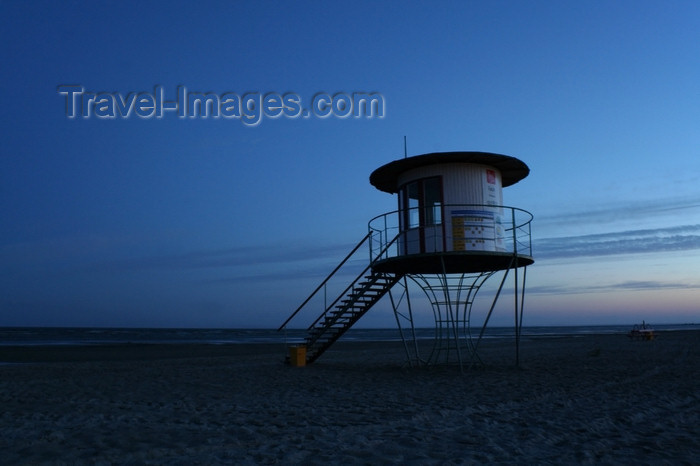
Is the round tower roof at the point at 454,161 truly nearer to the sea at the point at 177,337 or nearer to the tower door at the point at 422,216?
the tower door at the point at 422,216

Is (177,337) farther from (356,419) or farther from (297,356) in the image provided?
(356,419)

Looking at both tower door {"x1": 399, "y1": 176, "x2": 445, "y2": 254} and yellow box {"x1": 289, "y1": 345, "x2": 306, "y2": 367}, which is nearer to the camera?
tower door {"x1": 399, "y1": 176, "x2": 445, "y2": 254}

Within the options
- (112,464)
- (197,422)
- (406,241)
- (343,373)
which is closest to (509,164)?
(406,241)

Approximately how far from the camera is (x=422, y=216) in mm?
16328

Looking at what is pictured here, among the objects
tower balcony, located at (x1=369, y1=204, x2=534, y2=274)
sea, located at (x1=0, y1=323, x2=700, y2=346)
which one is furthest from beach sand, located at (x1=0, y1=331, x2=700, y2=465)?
sea, located at (x1=0, y1=323, x2=700, y2=346)

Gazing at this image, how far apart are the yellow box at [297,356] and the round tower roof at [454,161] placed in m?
6.70

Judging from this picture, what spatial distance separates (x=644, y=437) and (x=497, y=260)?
916cm

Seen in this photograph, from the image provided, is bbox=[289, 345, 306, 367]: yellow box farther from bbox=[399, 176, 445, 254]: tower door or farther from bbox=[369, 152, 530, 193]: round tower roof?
bbox=[369, 152, 530, 193]: round tower roof

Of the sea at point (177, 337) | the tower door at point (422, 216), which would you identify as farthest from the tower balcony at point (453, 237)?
the sea at point (177, 337)

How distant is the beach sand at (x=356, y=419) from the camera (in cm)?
695

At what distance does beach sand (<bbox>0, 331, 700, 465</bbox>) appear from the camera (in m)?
6.95

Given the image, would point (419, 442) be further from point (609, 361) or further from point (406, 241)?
point (609, 361)

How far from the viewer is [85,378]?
1670cm

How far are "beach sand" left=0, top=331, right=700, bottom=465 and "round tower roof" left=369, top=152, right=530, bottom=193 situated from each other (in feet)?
19.9
